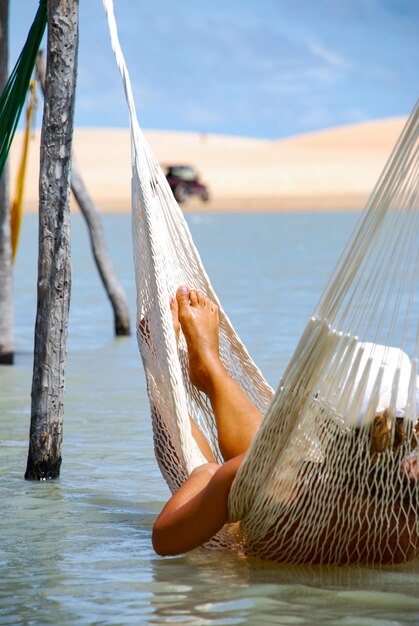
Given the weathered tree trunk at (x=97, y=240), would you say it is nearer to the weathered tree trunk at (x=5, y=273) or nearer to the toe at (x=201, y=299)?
the weathered tree trunk at (x=5, y=273)

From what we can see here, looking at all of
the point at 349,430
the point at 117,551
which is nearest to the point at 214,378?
the point at 117,551

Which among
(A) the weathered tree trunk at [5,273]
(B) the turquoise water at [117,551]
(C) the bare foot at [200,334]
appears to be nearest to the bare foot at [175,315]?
(C) the bare foot at [200,334]

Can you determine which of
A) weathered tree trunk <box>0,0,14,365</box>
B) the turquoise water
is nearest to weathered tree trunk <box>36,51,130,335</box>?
the turquoise water

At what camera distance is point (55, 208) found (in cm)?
422

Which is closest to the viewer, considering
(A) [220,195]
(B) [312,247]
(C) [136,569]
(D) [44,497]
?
(C) [136,569]

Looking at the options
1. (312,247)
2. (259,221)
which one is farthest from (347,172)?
(312,247)

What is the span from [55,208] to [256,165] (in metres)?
48.0

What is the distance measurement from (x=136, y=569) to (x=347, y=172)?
4617 centimetres

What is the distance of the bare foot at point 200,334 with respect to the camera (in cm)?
383

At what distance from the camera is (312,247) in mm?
19812

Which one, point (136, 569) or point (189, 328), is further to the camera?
point (189, 328)

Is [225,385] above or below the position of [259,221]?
above

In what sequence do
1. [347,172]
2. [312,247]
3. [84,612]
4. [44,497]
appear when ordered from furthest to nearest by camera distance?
1. [347,172]
2. [312,247]
3. [44,497]
4. [84,612]

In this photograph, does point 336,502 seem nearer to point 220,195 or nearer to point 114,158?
point 220,195
